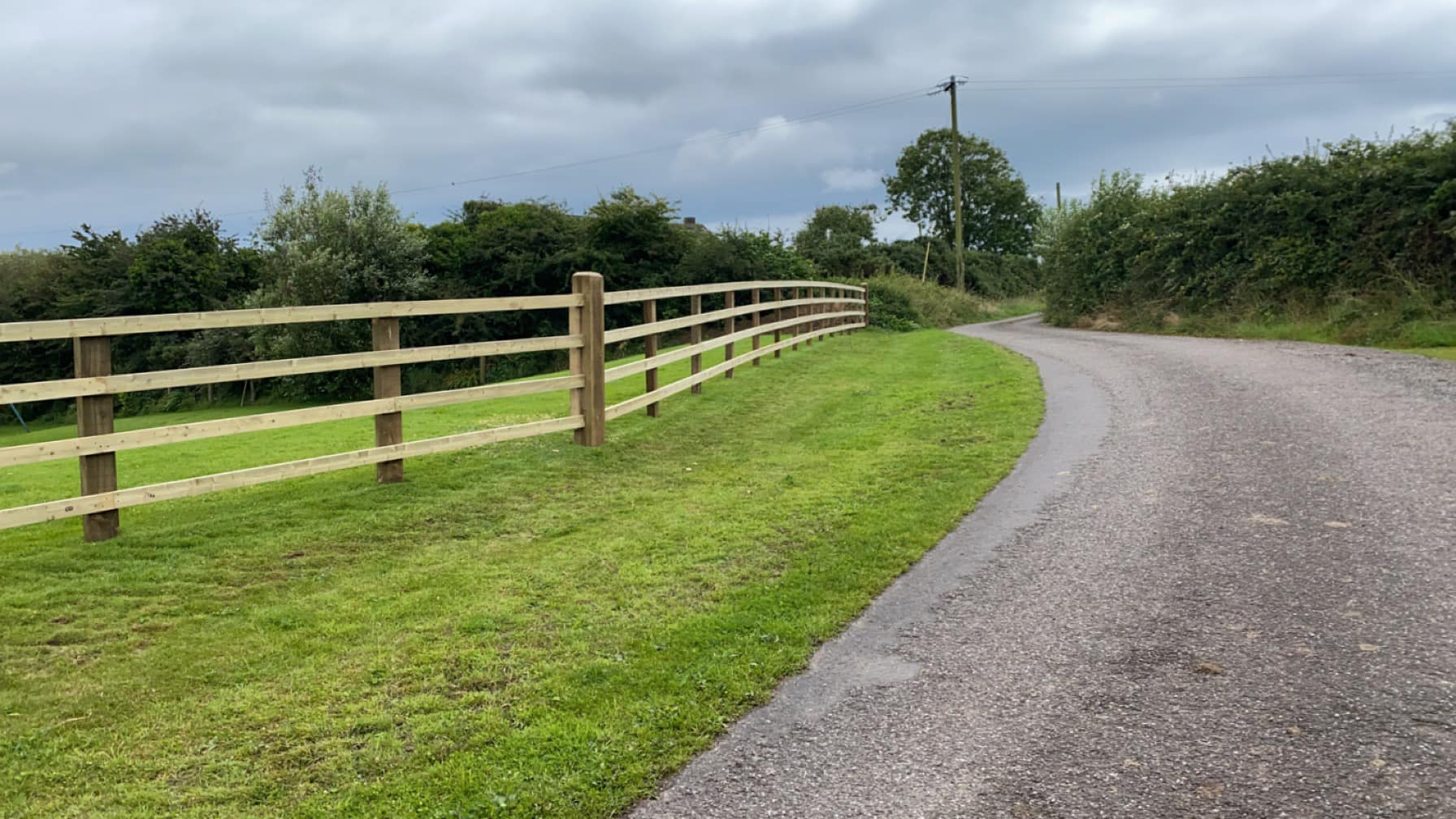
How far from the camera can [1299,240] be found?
63.5 ft

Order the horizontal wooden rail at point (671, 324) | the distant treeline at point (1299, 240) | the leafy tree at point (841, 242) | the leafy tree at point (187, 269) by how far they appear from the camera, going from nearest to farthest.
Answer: the horizontal wooden rail at point (671, 324), the distant treeline at point (1299, 240), the leafy tree at point (187, 269), the leafy tree at point (841, 242)

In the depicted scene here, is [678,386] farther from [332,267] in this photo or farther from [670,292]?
[332,267]

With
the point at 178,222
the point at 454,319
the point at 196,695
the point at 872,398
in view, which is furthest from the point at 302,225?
the point at 196,695

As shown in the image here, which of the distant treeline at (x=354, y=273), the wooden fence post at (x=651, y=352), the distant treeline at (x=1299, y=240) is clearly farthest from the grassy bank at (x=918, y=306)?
the wooden fence post at (x=651, y=352)

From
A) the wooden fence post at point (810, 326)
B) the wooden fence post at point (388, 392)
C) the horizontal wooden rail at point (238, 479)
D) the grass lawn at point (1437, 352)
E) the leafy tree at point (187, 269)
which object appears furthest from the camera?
the leafy tree at point (187, 269)

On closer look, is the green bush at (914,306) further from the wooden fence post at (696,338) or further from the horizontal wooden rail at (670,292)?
the wooden fence post at (696,338)

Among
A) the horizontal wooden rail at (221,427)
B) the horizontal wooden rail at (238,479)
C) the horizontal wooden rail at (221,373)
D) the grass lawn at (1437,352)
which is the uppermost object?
the horizontal wooden rail at (221,373)

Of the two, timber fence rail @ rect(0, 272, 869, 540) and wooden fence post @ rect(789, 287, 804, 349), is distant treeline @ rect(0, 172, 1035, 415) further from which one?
timber fence rail @ rect(0, 272, 869, 540)

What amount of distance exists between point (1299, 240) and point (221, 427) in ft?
65.9

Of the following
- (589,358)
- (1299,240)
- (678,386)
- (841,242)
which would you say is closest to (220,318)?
(589,358)

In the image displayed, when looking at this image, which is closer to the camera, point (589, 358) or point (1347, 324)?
point (589, 358)

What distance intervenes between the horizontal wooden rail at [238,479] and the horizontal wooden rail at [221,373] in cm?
56

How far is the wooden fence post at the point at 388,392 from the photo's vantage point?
650cm

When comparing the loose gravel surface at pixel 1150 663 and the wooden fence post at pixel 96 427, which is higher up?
the wooden fence post at pixel 96 427
